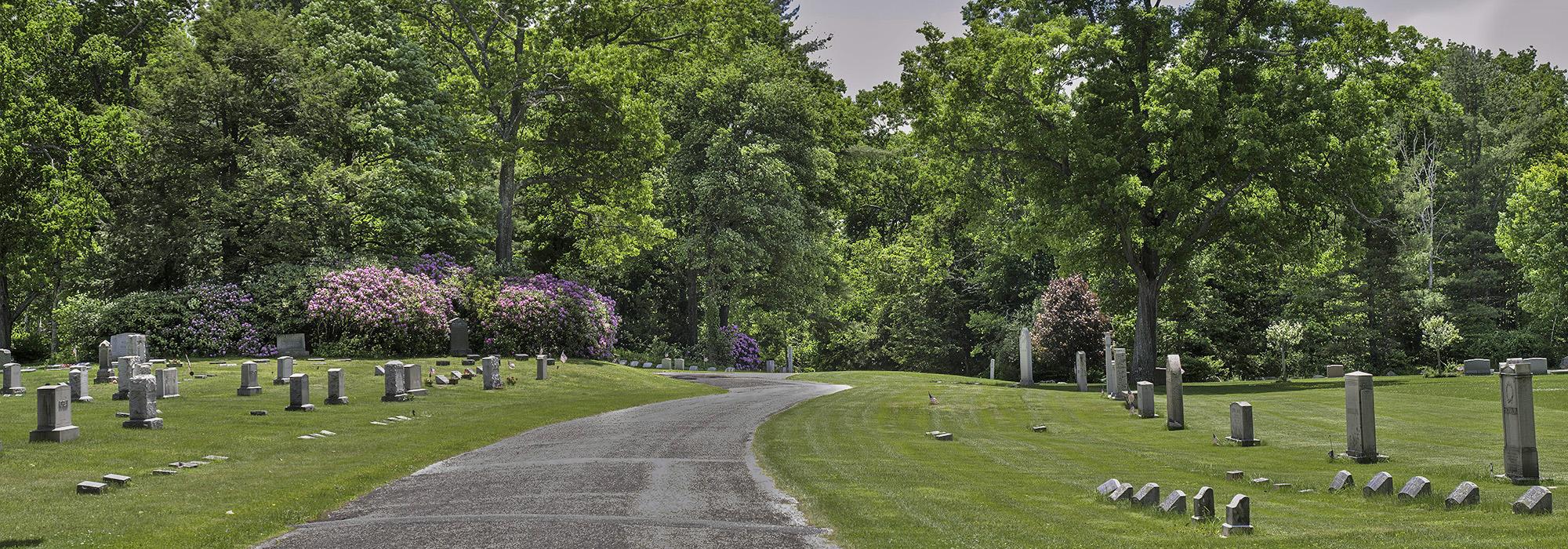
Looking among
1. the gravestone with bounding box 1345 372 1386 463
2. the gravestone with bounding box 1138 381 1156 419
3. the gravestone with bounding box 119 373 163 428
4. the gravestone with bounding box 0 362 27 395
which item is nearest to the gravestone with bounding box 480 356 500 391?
the gravestone with bounding box 0 362 27 395

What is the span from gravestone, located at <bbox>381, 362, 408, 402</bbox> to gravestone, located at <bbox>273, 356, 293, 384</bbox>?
468 cm

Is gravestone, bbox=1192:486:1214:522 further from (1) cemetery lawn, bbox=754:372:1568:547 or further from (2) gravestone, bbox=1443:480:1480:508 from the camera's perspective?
(2) gravestone, bbox=1443:480:1480:508

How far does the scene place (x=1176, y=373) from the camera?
2269 cm

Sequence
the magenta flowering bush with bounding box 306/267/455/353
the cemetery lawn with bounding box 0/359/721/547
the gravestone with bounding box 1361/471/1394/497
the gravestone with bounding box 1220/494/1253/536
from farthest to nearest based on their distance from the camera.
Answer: the magenta flowering bush with bounding box 306/267/455/353 → the gravestone with bounding box 1361/471/1394/497 → the cemetery lawn with bounding box 0/359/721/547 → the gravestone with bounding box 1220/494/1253/536

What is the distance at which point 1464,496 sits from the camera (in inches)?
470

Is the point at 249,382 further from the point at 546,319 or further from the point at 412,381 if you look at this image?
the point at 546,319

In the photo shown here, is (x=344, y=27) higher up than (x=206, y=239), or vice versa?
(x=344, y=27)

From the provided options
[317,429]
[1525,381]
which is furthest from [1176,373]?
[317,429]

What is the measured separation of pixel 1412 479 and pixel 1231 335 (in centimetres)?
4516

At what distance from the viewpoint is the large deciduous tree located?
36.4m

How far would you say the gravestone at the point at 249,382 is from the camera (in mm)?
27938

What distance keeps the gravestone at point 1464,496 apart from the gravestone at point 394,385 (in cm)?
2218

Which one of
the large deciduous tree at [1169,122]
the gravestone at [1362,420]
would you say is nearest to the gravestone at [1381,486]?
the gravestone at [1362,420]

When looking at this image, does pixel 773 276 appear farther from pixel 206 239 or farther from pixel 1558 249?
pixel 1558 249
